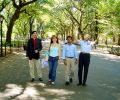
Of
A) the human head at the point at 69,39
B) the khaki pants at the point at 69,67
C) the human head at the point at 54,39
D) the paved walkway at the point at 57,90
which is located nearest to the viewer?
the paved walkway at the point at 57,90

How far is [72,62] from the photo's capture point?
12.8m

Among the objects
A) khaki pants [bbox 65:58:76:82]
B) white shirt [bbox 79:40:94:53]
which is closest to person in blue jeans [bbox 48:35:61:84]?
khaki pants [bbox 65:58:76:82]

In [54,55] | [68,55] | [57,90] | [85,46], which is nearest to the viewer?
[57,90]

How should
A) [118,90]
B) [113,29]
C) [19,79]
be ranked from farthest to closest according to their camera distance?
[113,29] → [19,79] → [118,90]

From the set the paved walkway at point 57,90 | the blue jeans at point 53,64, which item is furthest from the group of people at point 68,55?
the paved walkway at point 57,90

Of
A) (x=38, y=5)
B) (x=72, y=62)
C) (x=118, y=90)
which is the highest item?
(x=38, y=5)

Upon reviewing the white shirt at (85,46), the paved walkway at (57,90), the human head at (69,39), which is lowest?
the paved walkway at (57,90)

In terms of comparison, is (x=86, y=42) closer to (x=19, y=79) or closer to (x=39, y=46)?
(x=39, y=46)

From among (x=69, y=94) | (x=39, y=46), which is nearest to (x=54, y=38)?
(x=39, y=46)

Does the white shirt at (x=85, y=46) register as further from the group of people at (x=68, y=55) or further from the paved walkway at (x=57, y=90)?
the paved walkway at (x=57, y=90)

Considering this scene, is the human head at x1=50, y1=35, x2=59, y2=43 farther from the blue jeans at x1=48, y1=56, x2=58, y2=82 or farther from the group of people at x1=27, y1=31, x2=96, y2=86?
the blue jeans at x1=48, y1=56, x2=58, y2=82

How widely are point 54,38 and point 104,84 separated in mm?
2545

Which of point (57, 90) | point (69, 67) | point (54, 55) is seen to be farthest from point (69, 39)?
point (57, 90)

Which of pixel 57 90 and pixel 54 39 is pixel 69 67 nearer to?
pixel 54 39
